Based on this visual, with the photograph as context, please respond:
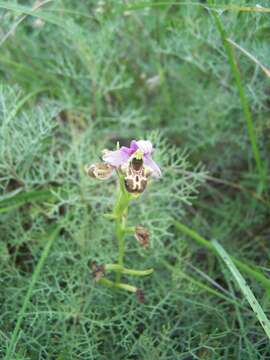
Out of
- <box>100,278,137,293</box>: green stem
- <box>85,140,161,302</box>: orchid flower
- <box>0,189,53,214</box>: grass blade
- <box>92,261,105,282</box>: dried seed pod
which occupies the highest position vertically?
<box>85,140,161,302</box>: orchid flower

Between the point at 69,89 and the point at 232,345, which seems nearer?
the point at 232,345

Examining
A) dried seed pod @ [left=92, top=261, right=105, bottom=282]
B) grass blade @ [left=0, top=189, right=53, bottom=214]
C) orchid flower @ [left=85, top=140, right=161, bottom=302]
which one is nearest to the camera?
orchid flower @ [left=85, top=140, right=161, bottom=302]

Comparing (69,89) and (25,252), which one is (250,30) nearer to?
(69,89)

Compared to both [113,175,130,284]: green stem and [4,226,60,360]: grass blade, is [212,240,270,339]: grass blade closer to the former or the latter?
[113,175,130,284]: green stem

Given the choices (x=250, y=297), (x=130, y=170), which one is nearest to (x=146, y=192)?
(x=130, y=170)

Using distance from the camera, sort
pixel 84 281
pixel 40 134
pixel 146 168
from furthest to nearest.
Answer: pixel 40 134, pixel 84 281, pixel 146 168

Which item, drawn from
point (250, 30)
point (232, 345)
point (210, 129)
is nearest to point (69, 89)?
point (210, 129)

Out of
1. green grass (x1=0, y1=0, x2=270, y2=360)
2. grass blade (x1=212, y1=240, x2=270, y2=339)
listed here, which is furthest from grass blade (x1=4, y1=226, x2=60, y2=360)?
grass blade (x1=212, y1=240, x2=270, y2=339)
